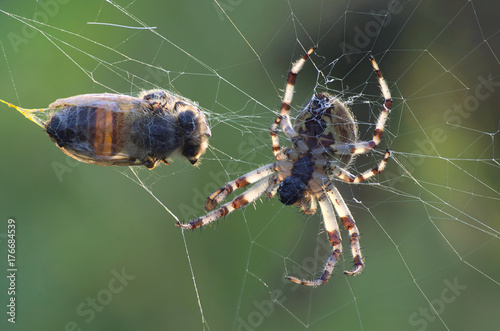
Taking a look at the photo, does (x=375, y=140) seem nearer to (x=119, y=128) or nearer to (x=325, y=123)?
(x=325, y=123)

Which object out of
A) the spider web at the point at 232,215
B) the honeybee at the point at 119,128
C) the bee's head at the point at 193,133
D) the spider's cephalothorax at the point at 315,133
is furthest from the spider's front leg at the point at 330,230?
the spider web at the point at 232,215

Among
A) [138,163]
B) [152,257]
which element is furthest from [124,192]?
[138,163]

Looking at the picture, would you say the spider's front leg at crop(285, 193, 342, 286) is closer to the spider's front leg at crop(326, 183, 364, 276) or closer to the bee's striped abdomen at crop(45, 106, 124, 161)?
the spider's front leg at crop(326, 183, 364, 276)

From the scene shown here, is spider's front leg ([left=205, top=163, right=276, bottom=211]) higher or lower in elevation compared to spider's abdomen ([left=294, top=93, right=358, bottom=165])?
lower

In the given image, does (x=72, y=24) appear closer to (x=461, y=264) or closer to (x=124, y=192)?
(x=124, y=192)

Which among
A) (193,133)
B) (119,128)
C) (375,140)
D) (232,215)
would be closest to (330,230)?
(375,140)

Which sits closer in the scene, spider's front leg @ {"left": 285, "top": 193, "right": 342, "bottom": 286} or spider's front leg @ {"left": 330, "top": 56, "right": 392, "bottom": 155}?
spider's front leg @ {"left": 330, "top": 56, "right": 392, "bottom": 155}

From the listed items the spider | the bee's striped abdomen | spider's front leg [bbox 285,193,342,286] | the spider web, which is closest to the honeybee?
the bee's striped abdomen
